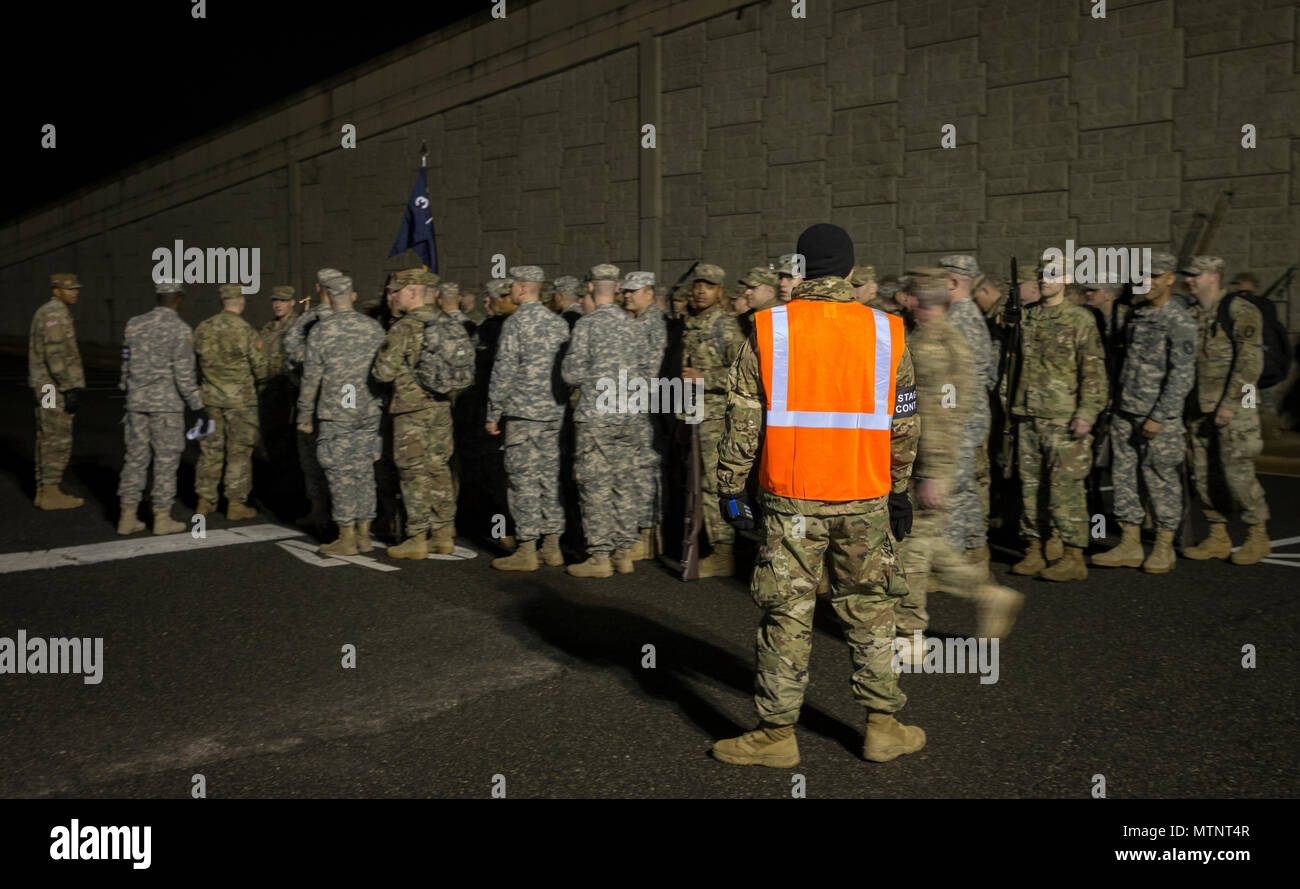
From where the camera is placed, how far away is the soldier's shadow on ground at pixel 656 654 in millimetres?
5059

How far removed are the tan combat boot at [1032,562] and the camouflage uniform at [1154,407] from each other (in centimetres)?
64

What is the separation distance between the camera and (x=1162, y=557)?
25.8 ft

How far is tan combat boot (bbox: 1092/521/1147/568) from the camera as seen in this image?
804cm

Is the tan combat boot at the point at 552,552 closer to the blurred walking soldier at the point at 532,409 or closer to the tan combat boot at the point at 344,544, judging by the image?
the blurred walking soldier at the point at 532,409

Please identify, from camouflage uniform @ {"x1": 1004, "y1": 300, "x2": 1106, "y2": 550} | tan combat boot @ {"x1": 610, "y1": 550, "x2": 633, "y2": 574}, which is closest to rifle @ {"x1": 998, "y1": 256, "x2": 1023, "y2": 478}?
camouflage uniform @ {"x1": 1004, "y1": 300, "x2": 1106, "y2": 550}

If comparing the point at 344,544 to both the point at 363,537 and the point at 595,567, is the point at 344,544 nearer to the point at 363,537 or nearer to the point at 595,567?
the point at 363,537

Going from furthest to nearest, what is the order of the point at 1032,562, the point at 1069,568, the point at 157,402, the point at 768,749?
the point at 157,402, the point at 1032,562, the point at 1069,568, the point at 768,749

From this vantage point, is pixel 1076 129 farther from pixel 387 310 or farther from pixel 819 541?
pixel 819 541

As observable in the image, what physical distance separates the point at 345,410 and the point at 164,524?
2.11 metres

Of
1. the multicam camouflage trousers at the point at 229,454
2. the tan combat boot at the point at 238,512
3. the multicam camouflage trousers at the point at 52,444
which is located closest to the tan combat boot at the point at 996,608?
the tan combat boot at the point at 238,512

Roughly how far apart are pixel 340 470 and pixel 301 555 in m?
0.70

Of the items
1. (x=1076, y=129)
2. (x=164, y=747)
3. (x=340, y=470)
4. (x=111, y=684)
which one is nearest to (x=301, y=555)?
(x=340, y=470)

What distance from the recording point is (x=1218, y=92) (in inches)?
543

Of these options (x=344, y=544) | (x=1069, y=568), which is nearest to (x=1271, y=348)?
(x=1069, y=568)
